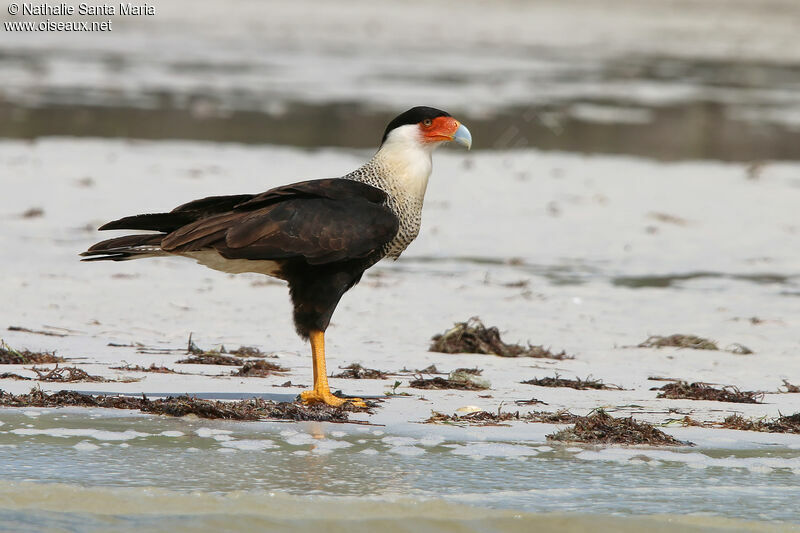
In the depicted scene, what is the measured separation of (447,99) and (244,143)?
6.27 metres

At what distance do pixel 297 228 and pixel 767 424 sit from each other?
2.58m

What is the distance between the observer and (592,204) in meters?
14.4

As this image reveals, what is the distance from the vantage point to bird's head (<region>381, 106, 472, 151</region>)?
7020mm

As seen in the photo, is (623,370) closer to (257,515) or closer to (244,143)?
(257,515)

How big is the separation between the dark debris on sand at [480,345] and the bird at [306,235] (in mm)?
1366

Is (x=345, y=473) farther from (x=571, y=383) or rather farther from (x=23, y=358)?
(x=23, y=358)

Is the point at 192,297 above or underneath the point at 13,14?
underneath

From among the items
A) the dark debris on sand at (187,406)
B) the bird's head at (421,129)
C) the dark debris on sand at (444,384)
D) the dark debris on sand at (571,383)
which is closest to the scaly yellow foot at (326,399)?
the dark debris on sand at (187,406)

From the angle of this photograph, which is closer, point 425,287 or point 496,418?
point 496,418

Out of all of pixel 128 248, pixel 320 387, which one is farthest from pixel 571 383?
pixel 128 248

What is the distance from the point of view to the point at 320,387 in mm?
6508

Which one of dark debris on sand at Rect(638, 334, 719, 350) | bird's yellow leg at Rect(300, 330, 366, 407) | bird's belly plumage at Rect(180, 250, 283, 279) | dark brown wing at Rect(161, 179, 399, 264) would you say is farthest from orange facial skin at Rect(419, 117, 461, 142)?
dark debris on sand at Rect(638, 334, 719, 350)

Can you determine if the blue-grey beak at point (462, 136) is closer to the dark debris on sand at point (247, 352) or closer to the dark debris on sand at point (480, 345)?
the dark debris on sand at point (480, 345)

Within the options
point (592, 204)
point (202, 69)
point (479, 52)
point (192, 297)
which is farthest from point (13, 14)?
point (192, 297)
